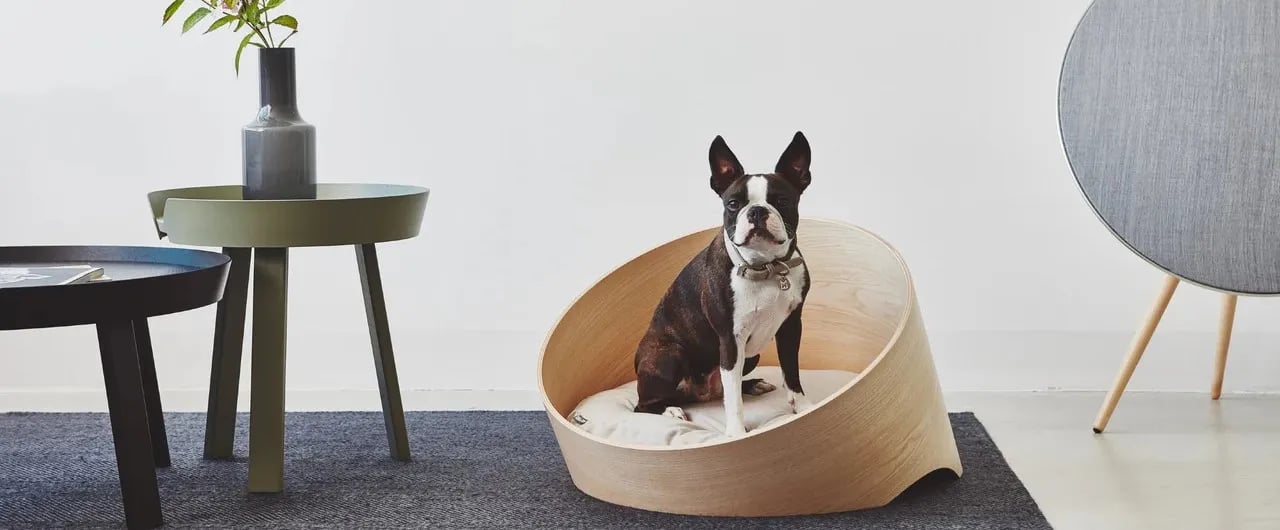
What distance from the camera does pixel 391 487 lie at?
5.81 feet

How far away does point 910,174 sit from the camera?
2.57m

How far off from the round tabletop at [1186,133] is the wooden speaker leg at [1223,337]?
1.25ft

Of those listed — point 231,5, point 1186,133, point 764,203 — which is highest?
point 231,5

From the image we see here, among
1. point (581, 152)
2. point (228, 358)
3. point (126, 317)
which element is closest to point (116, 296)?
point (126, 317)

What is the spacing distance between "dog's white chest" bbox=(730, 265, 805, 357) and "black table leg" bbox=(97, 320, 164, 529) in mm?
828

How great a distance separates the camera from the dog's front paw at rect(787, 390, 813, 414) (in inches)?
68.8

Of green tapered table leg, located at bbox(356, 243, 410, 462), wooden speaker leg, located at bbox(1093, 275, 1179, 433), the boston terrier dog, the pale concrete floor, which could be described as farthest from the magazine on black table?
wooden speaker leg, located at bbox(1093, 275, 1179, 433)

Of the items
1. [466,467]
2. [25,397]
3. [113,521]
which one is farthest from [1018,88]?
[25,397]

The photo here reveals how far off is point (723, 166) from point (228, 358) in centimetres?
86

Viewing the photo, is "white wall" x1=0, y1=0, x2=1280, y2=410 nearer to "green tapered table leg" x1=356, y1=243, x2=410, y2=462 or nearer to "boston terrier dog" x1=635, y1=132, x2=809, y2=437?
"green tapered table leg" x1=356, y1=243, x2=410, y2=462

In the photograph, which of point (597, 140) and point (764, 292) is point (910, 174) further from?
point (764, 292)

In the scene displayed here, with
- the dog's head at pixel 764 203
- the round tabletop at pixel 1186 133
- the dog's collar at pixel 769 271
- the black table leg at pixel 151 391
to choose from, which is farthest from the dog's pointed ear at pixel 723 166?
the black table leg at pixel 151 391

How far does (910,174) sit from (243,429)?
153 cm

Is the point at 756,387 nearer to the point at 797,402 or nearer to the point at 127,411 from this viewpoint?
the point at 797,402
